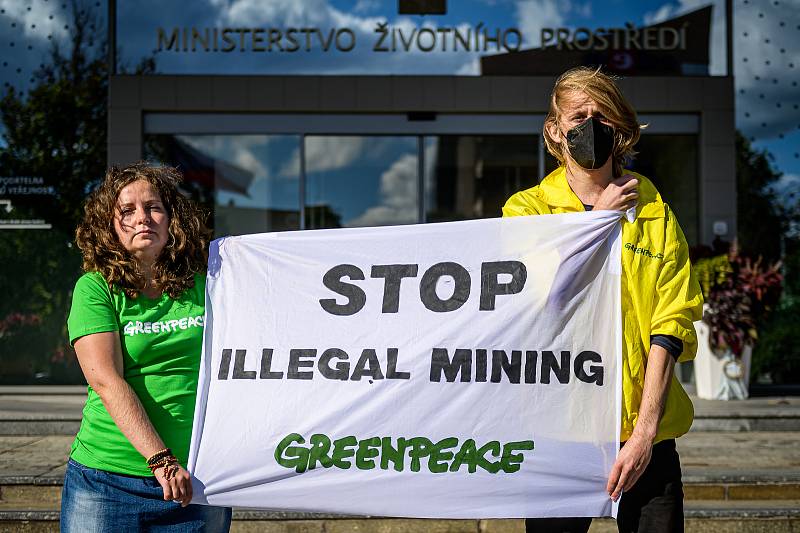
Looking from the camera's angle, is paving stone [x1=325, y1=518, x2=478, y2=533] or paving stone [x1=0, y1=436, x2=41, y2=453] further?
paving stone [x1=0, y1=436, x2=41, y2=453]

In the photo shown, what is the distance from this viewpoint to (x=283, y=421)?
254 cm

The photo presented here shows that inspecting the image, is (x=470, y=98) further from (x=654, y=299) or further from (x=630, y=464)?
(x=630, y=464)

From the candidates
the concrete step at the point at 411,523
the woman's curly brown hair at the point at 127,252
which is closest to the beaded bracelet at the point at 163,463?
the woman's curly brown hair at the point at 127,252

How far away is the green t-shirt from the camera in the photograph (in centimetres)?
228

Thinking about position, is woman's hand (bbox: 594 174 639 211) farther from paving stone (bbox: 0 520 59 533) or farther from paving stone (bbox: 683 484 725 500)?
paving stone (bbox: 0 520 59 533)

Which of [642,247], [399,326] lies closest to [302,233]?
[399,326]

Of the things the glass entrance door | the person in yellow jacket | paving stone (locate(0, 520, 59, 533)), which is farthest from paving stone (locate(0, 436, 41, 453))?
the person in yellow jacket

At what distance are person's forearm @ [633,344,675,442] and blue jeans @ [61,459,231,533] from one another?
133 centimetres

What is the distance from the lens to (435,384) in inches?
99.3

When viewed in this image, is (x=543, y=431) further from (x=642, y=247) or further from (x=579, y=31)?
(x=579, y=31)

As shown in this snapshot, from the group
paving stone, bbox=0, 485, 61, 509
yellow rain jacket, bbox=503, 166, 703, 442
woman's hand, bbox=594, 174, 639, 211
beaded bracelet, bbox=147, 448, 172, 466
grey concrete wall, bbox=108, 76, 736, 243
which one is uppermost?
grey concrete wall, bbox=108, 76, 736, 243

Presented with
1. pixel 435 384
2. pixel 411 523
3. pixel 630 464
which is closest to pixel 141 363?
pixel 435 384

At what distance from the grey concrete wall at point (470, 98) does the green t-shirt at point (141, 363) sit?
6690mm

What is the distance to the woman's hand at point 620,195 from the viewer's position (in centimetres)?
240
